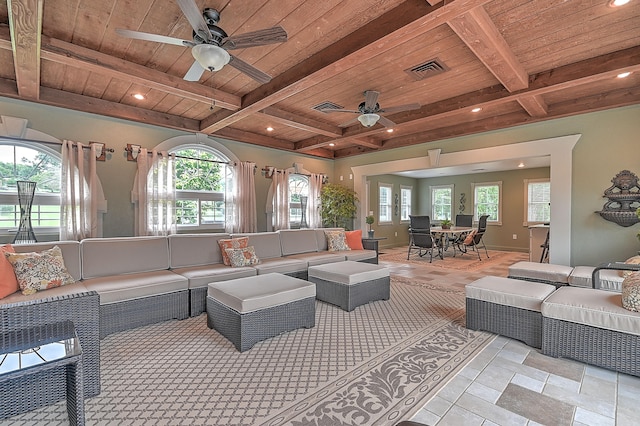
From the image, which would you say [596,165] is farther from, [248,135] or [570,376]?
[248,135]

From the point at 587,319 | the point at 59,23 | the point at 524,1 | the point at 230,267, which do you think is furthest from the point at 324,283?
the point at 59,23

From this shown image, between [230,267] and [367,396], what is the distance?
244 centimetres

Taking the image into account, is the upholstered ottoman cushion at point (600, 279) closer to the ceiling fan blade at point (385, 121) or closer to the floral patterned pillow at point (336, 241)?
the ceiling fan blade at point (385, 121)

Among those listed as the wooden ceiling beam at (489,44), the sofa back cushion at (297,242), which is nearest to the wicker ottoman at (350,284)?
the sofa back cushion at (297,242)

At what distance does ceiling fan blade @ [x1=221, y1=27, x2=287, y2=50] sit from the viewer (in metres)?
2.15

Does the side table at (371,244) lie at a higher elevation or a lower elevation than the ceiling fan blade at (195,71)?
lower

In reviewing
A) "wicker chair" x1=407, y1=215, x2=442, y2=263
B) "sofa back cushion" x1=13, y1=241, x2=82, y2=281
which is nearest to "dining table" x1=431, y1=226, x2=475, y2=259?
"wicker chair" x1=407, y1=215, x2=442, y2=263

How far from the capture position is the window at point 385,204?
9.12m

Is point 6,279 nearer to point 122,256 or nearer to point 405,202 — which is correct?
point 122,256

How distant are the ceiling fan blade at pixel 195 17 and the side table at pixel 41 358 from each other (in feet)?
6.64

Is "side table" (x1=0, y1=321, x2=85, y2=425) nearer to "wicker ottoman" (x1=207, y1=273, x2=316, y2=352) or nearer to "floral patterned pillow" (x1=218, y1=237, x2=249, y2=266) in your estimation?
"wicker ottoman" (x1=207, y1=273, x2=316, y2=352)

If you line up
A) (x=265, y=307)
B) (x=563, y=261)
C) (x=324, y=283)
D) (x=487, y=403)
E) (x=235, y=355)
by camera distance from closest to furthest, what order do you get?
(x=487, y=403) → (x=235, y=355) → (x=265, y=307) → (x=324, y=283) → (x=563, y=261)

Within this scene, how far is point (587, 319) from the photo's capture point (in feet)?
7.02

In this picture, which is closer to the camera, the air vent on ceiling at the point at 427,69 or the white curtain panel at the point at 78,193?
the air vent on ceiling at the point at 427,69
